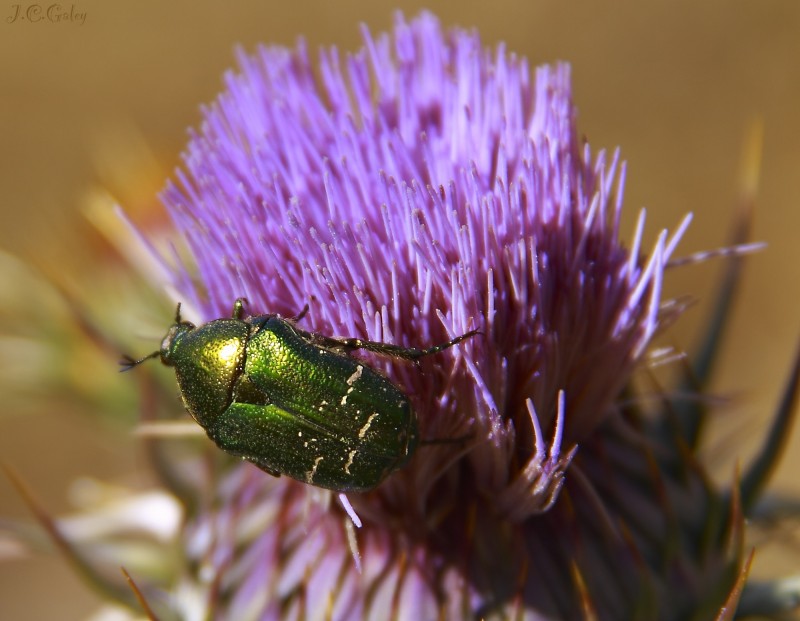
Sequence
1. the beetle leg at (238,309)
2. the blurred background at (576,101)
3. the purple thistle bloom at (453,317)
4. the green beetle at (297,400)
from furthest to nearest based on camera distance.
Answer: the blurred background at (576,101), the beetle leg at (238,309), the purple thistle bloom at (453,317), the green beetle at (297,400)

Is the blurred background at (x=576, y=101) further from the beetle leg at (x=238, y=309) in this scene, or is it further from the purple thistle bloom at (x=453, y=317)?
the beetle leg at (x=238, y=309)

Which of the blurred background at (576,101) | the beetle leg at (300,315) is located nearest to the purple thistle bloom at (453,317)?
the beetle leg at (300,315)

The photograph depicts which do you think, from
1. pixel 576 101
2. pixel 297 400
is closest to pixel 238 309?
pixel 297 400

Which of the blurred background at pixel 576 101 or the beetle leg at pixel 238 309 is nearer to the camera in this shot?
the beetle leg at pixel 238 309

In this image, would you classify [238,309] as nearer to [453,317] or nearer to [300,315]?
[300,315]

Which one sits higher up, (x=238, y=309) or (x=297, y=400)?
(x=238, y=309)

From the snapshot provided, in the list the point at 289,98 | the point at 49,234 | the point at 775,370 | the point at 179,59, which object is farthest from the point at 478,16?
the point at 289,98
